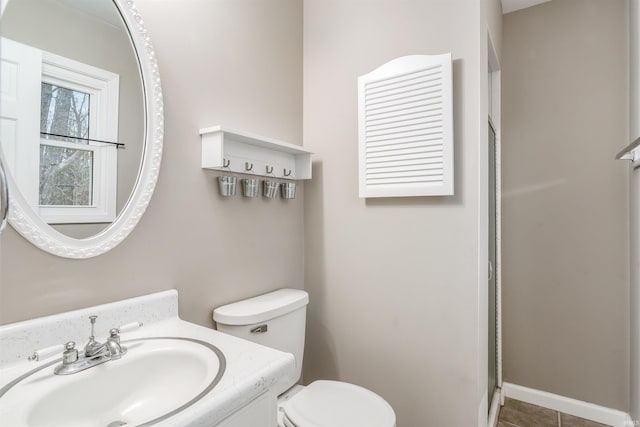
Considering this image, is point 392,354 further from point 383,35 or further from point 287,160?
point 383,35

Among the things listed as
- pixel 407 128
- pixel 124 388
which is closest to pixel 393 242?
pixel 407 128

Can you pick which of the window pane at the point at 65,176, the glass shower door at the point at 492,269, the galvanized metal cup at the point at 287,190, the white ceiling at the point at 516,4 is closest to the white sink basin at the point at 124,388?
the window pane at the point at 65,176

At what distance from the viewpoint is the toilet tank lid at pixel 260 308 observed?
1.31 m

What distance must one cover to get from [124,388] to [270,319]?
23.2 inches

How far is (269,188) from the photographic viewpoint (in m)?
1.59

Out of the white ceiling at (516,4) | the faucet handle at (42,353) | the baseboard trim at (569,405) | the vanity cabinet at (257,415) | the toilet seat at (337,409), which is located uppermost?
the white ceiling at (516,4)

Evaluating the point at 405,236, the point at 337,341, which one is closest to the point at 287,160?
the point at 405,236

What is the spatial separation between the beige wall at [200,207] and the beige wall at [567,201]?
1.50 metres

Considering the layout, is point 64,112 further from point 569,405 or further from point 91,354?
point 569,405

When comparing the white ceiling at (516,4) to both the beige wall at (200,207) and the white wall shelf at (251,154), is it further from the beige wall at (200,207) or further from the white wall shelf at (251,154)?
the white wall shelf at (251,154)

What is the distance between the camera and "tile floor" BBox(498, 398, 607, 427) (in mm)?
1970

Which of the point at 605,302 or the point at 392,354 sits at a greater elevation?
the point at 605,302

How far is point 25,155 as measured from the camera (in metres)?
0.87

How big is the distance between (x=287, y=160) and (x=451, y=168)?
79cm
